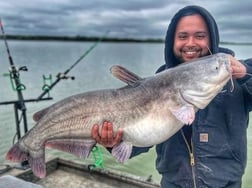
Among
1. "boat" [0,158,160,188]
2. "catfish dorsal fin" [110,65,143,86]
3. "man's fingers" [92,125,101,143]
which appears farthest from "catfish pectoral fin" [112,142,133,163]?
"boat" [0,158,160,188]

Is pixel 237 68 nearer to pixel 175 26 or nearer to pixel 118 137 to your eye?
pixel 175 26

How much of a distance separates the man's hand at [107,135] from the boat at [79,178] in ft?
8.64

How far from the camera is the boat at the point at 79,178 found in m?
5.45

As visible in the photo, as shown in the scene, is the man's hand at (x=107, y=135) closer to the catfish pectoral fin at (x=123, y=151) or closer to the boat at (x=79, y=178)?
the catfish pectoral fin at (x=123, y=151)

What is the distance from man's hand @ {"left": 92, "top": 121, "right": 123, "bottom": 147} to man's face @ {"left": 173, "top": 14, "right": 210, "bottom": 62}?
926mm

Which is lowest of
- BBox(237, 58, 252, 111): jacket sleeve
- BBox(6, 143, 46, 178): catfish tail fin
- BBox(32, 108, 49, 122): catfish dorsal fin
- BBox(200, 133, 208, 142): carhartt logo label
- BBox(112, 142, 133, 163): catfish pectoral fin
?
BBox(6, 143, 46, 178): catfish tail fin

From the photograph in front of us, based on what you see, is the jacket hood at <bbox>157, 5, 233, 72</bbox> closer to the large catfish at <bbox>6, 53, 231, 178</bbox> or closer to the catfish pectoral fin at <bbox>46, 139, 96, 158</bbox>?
the large catfish at <bbox>6, 53, 231, 178</bbox>

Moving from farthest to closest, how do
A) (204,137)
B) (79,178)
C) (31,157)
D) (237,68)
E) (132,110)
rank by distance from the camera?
(79,178) < (31,157) < (204,137) < (132,110) < (237,68)

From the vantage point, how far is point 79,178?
19.2ft

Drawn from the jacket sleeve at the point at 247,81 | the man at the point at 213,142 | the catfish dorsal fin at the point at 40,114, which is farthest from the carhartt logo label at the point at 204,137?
the catfish dorsal fin at the point at 40,114

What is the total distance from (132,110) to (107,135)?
10.9 inches

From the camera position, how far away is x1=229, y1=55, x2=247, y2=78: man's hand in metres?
2.50

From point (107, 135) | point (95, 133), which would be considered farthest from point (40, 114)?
point (107, 135)

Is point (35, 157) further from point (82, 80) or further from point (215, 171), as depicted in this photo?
point (82, 80)
